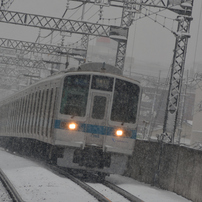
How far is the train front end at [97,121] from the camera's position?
13766 millimetres

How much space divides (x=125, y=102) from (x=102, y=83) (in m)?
0.79

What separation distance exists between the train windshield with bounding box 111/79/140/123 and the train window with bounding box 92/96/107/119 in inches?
10.3

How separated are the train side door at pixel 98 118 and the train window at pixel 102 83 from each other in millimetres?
169

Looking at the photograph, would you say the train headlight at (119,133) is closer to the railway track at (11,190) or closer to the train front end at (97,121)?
the train front end at (97,121)

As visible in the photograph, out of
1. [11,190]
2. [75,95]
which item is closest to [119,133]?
[75,95]

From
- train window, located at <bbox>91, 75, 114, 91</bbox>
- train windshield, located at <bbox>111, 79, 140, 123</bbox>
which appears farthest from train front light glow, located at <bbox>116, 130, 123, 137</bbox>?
train window, located at <bbox>91, 75, 114, 91</bbox>

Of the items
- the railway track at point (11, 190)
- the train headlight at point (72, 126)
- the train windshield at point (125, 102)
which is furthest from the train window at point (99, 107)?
the railway track at point (11, 190)

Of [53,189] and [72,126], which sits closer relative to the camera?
[53,189]

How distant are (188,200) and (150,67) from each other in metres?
111

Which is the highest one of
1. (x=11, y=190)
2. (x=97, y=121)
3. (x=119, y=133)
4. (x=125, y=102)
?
(x=125, y=102)

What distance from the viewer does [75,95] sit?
13961mm

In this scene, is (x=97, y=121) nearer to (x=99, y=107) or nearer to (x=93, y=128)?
(x=93, y=128)

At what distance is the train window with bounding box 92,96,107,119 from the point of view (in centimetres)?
1397

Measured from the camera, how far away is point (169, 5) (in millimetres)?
16906
